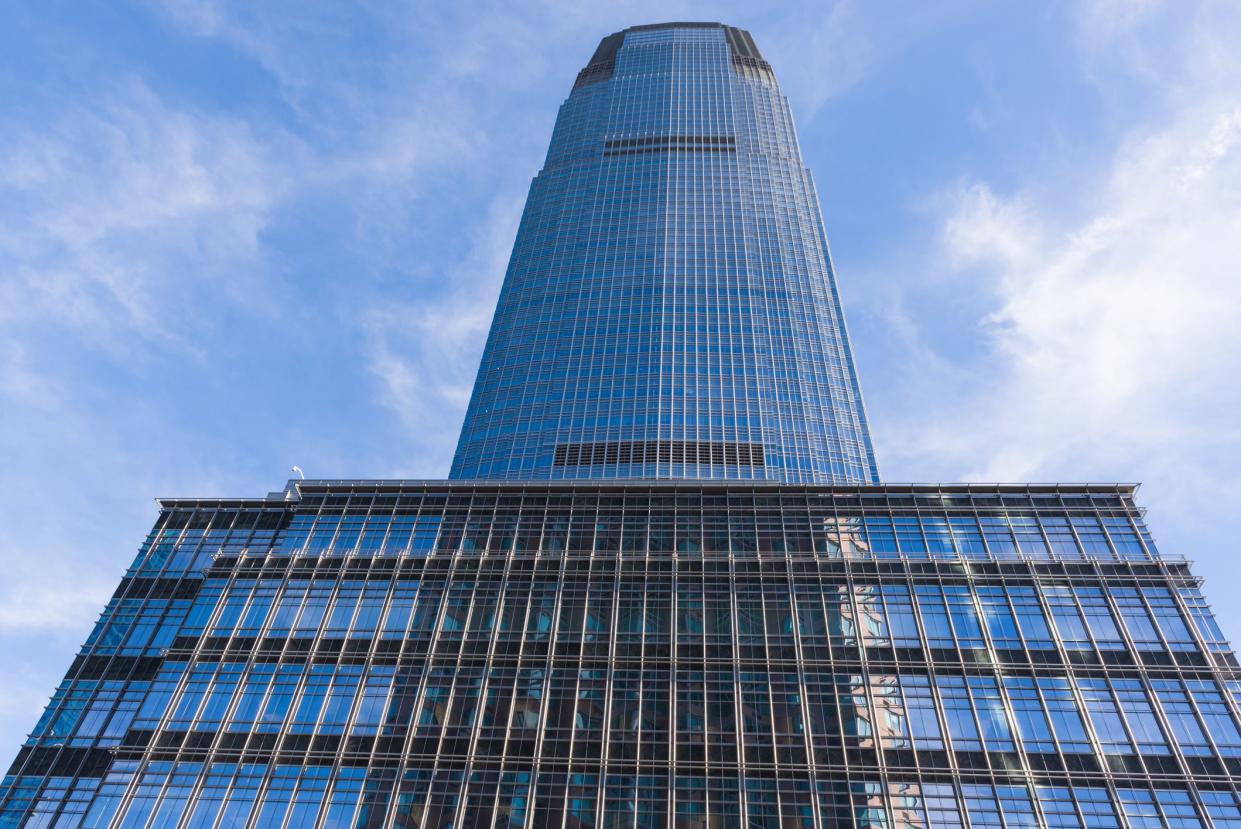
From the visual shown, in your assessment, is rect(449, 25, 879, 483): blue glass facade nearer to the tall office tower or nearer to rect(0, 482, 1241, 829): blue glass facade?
the tall office tower

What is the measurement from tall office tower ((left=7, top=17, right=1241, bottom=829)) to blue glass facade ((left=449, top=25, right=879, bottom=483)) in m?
33.7

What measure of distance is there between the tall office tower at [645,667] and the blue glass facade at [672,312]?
33747 millimetres

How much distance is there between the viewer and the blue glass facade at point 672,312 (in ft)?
344

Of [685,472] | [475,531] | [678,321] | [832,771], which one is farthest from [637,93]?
[832,771]

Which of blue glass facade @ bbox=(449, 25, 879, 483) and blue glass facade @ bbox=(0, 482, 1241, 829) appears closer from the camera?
blue glass facade @ bbox=(0, 482, 1241, 829)

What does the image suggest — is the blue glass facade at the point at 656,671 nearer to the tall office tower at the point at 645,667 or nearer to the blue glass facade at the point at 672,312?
the tall office tower at the point at 645,667

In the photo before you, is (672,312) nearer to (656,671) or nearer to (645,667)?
(645,667)

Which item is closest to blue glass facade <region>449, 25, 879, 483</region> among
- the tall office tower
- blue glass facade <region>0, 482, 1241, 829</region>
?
the tall office tower

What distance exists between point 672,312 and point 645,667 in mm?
68704

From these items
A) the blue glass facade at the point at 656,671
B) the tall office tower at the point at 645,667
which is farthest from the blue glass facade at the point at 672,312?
the blue glass facade at the point at 656,671

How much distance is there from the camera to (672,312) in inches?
4692

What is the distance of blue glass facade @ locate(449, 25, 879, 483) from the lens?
104812 millimetres

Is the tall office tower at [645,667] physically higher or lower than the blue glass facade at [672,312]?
lower

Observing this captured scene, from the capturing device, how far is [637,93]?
16112 centimetres
